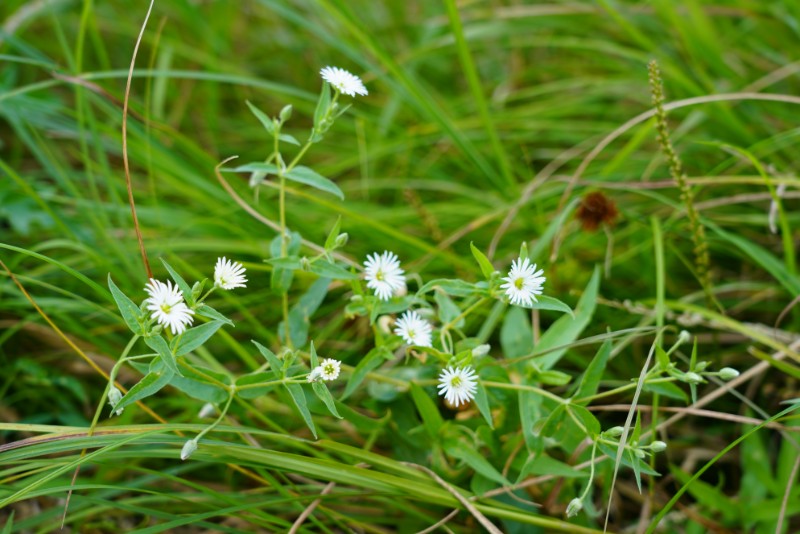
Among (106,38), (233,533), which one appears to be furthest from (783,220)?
(106,38)

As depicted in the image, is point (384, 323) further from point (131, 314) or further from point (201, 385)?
point (131, 314)

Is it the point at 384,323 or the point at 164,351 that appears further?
the point at 384,323

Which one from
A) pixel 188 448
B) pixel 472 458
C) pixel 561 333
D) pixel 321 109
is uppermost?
pixel 321 109

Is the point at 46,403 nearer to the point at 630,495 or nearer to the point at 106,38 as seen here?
the point at 630,495

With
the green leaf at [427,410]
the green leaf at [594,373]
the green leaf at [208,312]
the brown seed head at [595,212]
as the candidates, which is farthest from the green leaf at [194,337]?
the brown seed head at [595,212]

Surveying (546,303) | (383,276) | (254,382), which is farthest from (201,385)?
(546,303)

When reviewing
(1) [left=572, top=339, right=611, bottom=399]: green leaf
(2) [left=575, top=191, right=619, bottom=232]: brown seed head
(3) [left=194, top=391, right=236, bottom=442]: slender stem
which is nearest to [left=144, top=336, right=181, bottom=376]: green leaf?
(3) [left=194, top=391, right=236, bottom=442]: slender stem
